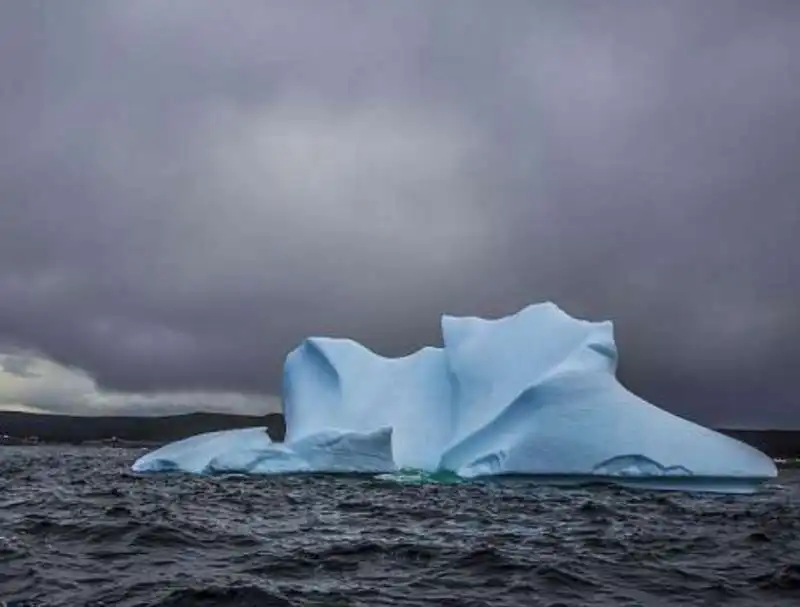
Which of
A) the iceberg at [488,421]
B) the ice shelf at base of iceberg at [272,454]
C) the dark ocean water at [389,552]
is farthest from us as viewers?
the ice shelf at base of iceberg at [272,454]

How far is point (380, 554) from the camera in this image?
27.2ft

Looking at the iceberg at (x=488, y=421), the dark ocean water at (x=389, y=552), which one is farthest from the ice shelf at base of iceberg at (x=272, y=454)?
the dark ocean water at (x=389, y=552)

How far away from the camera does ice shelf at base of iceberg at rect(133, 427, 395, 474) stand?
21781mm

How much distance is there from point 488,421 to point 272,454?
5.36 m

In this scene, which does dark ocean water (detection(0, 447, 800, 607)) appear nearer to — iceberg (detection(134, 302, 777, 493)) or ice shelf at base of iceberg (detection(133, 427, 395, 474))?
iceberg (detection(134, 302, 777, 493))

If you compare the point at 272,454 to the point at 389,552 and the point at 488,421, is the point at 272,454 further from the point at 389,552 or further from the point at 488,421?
the point at 389,552

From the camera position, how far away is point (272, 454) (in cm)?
2269

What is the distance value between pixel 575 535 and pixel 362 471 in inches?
506

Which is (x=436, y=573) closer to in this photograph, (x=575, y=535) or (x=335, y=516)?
(x=575, y=535)

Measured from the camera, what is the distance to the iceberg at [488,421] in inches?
805

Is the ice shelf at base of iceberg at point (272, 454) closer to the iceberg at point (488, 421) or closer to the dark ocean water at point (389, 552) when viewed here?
the iceberg at point (488, 421)

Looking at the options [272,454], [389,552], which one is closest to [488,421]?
[272,454]

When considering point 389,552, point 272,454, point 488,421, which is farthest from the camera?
point 272,454

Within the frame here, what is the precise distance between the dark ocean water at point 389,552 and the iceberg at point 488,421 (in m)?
5.74
